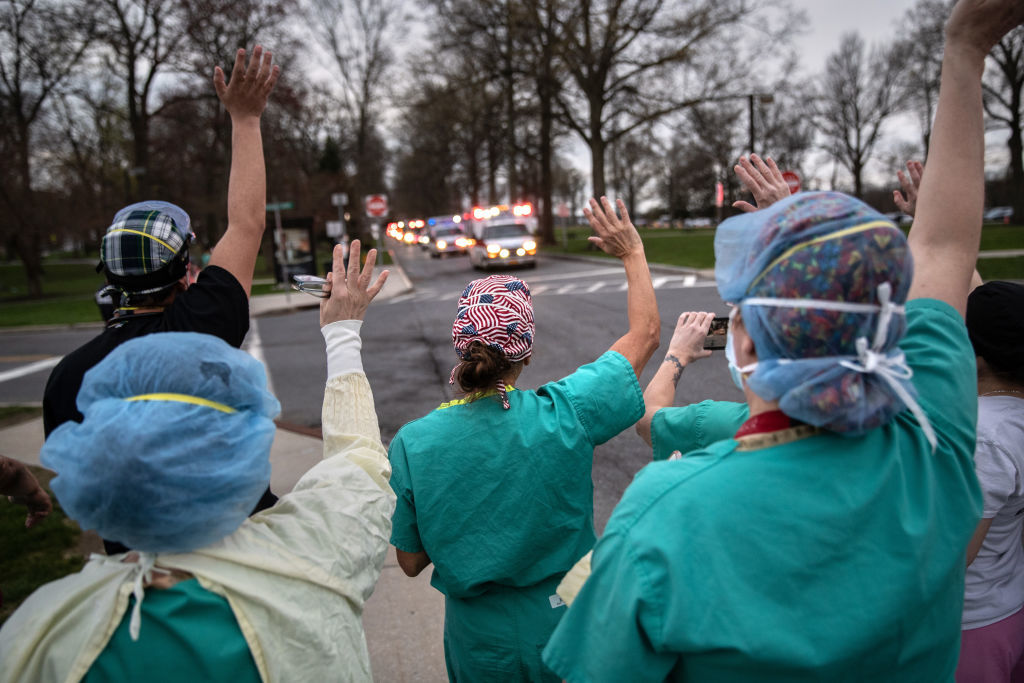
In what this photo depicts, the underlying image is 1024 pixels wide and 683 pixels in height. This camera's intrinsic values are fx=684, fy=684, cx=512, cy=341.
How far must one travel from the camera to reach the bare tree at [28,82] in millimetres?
23703

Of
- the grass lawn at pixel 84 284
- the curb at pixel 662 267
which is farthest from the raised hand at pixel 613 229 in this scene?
the grass lawn at pixel 84 284

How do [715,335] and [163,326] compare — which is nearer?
[163,326]

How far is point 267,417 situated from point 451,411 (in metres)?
0.60

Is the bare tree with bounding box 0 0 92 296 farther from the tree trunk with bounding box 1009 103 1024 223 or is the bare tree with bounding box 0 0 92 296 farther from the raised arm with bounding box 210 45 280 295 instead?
the tree trunk with bounding box 1009 103 1024 223

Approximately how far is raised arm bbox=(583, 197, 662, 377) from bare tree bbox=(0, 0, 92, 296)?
2800 cm

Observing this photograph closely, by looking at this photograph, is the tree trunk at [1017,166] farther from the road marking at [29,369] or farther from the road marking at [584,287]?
the road marking at [29,369]

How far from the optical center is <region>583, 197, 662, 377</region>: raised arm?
2164 millimetres

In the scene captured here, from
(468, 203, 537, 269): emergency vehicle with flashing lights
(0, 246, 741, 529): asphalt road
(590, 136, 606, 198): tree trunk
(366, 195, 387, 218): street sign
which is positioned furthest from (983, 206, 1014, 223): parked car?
(366, 195, 387, 218): street sign

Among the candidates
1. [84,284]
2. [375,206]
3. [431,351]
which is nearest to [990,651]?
[431,351]

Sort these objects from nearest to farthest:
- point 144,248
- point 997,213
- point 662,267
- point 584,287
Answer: point 144,248, point 584,287, point 662,267, point 997,213

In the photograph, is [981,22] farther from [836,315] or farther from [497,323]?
[497,323]

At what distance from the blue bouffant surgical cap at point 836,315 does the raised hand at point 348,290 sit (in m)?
1.18

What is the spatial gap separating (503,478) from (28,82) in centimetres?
3245

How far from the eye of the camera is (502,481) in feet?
6.21
